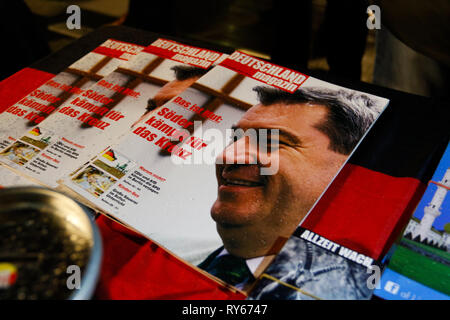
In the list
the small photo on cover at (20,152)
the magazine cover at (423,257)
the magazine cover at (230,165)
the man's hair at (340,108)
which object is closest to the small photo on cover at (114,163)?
the magazine cover at (230,165)

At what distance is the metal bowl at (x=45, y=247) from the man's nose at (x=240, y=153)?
224mm

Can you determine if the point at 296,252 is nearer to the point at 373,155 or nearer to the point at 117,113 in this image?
the point at 373,155

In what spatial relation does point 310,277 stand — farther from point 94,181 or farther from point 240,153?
point 94,181

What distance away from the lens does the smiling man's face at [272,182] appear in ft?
1.49

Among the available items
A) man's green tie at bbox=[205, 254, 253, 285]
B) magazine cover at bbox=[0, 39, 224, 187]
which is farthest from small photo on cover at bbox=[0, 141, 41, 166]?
man's green tie at bbox=[205, 254, 253, 285]

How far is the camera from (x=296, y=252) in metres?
0.44

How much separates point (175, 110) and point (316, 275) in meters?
0.34

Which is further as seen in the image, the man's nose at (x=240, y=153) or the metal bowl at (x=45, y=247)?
the man's nose at (x=240, y=153)

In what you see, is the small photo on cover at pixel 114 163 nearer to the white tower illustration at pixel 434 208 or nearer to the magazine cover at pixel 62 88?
the magazine cover at pixel 62 88

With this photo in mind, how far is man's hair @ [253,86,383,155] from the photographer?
53cm

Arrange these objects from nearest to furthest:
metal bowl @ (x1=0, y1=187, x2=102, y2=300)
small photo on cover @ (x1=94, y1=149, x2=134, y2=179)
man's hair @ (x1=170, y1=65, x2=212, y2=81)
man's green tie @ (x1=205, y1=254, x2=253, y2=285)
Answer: metal bowl @ (x1=0, y1=187, x2=102, y2=300)
man's green tie @ (x1=205, y1=254, x2=253, y2=285)
small photo on cover @ (x1=94, y1=149, x2=134, y2=179)
man's hair @ (x1=170, y1=65, x2=212, y2=81)

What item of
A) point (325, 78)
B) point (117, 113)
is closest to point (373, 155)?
point (325, 78)

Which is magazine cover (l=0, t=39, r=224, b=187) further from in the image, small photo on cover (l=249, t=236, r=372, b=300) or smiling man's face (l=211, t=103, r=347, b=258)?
small photo on cover (l=249, t=236, r=372, b=300)

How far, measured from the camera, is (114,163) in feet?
1.78
